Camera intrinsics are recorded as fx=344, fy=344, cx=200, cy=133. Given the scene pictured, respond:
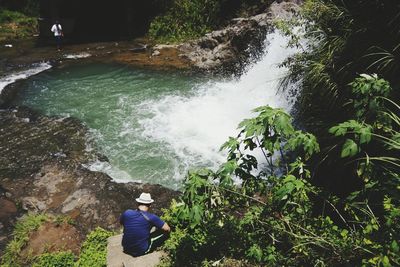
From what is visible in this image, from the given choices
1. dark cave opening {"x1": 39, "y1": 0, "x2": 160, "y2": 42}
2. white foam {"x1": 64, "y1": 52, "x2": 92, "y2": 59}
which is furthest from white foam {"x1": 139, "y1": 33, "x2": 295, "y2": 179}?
dark cave opening {"x1": 39, "y1": 0, "x2": 160, "y2": 42}

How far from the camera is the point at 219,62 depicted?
51.9 ft

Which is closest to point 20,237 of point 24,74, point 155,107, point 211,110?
point 155,107

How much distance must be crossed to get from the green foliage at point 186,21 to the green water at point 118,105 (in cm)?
511

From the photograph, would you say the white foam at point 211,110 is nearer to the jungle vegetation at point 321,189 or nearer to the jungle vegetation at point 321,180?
the jungle vegetation at point 321,180

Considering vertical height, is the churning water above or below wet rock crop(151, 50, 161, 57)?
below

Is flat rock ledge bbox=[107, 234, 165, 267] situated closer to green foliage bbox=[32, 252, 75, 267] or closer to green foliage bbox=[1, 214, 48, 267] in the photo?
green foliage bbox=[32, 252, 75, 267]

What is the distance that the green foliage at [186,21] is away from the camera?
63.4 ft

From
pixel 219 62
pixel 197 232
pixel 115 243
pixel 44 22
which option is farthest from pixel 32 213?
pixel 44 22

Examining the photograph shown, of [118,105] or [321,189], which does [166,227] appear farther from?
[118,105]

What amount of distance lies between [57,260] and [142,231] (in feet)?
5.58

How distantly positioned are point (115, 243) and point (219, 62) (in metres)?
11.4

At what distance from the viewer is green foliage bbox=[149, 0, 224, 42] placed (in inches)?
760

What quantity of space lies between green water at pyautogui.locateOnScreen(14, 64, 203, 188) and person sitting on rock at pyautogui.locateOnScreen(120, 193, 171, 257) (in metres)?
2.69

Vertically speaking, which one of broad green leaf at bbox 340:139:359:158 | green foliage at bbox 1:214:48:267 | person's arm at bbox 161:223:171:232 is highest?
broad green leaf at bbox 340:139:359:158
